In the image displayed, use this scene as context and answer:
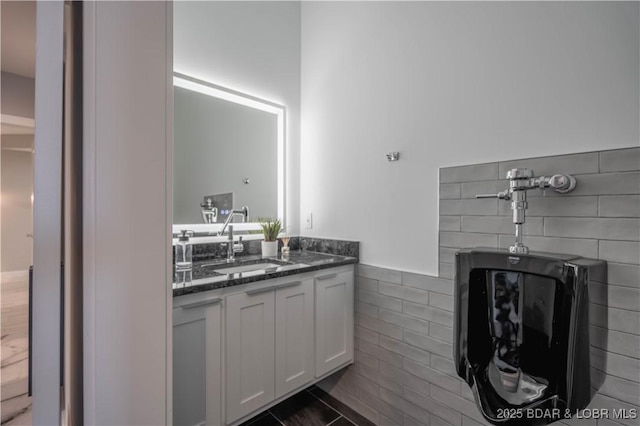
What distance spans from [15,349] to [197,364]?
0.90 metres

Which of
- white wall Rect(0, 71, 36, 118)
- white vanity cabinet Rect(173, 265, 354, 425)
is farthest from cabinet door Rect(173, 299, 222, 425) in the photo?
white wall Rect(0, 71, 36, 118)

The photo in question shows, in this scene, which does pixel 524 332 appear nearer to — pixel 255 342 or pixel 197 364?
pixel 255 342

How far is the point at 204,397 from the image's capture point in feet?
4.16

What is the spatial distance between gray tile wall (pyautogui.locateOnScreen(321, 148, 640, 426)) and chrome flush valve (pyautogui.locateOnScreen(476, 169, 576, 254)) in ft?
0.22

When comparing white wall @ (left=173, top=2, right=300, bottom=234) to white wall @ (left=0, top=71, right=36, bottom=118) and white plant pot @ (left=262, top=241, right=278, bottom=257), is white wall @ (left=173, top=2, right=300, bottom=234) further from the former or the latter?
white wall @ (left=0, top=71, right=36, bottom=118)

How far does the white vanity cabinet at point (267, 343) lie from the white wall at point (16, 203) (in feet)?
3.10

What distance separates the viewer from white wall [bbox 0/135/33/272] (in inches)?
17.8

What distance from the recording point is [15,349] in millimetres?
456

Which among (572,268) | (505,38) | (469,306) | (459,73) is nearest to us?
(572,268)

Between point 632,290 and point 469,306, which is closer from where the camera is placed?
point 632,290

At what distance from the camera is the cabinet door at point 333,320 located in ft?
5.68

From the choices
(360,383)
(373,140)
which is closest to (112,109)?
(373,140)

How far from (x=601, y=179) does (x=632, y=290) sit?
0.40 metres

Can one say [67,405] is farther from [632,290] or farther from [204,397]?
[632,290]
